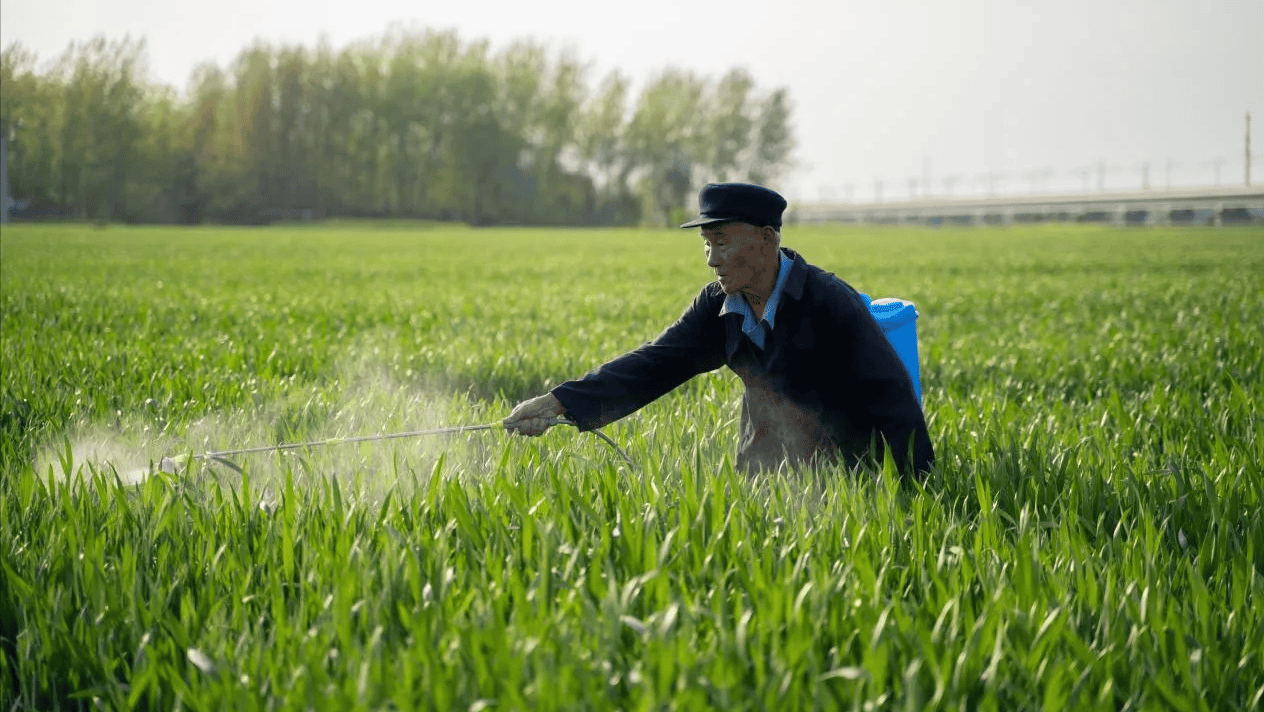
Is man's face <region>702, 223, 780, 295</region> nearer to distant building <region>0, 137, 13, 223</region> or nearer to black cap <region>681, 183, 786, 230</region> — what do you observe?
black cap <region>681, 183, 786, 230</region>

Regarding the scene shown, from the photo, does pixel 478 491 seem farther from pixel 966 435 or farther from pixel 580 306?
pixel 580 306

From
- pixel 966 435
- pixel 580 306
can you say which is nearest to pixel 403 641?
pixel 966 435

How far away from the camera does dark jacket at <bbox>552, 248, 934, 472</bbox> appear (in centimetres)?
354

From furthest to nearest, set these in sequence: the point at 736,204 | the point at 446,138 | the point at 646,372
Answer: the point at 446,138 < the point at 646,372 < the point at 736,204

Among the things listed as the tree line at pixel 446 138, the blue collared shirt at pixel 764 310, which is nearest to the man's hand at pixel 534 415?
the blue collared shirt at pixel 764 310

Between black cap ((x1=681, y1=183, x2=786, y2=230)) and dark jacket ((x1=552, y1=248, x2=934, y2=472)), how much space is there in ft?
0.91

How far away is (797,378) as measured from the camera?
3693mm

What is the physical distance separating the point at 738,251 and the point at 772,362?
1.48 ft

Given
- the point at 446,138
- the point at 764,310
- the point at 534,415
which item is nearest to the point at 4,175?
the point at 534,415

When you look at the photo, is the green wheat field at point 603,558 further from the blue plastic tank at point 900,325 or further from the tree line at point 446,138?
the tree line at point 446,138

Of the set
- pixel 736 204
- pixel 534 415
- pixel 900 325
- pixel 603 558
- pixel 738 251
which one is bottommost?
pixel 603 558

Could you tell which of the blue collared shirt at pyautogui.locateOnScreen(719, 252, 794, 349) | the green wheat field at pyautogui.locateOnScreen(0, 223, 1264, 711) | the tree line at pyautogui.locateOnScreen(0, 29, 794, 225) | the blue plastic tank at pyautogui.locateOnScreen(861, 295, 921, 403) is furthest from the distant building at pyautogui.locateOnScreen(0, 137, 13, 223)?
the tree line at pyautogui.locateOnScreen(0, 29, 794, 225)

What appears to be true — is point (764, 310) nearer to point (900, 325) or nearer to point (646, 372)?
point (646, 372)

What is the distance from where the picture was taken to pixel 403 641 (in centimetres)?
219
